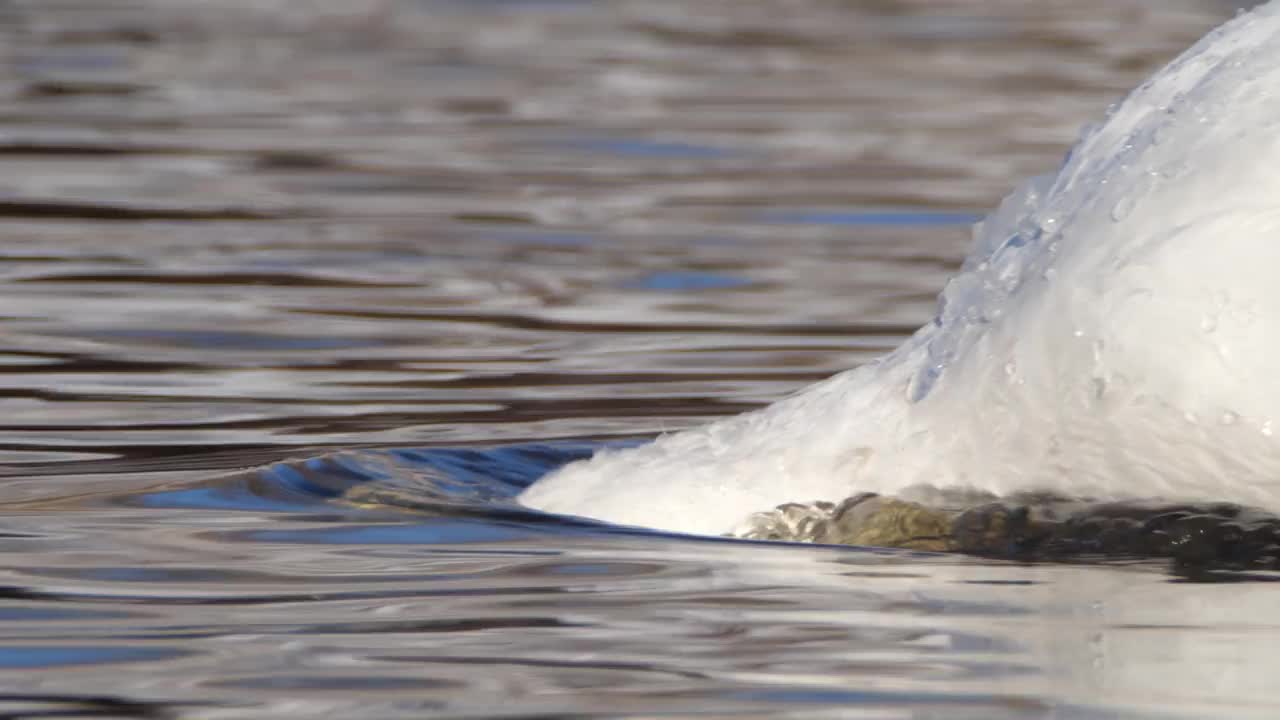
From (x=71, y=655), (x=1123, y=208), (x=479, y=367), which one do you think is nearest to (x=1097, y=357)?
(x=1123, y=208)

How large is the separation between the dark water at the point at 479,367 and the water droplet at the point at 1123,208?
0.50 m

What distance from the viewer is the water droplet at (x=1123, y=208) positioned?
157 inches

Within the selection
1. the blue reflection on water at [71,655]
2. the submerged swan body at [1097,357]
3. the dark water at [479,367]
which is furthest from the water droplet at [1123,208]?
the blue reflection on water at [71,655]

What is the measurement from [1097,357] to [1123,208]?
22 centimetres

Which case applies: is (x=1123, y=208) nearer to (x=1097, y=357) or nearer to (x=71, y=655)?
(x=1097, y=357)

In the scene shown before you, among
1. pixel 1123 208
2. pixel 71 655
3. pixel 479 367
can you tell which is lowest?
pixel 71 655

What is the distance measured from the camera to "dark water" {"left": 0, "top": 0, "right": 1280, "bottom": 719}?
3275 millimetres

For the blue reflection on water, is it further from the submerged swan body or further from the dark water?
the submerged swan body

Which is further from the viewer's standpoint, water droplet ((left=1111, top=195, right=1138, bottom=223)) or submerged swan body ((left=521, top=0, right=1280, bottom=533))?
water droplet ((left=1111, top=195, right=1138, bottom=223))

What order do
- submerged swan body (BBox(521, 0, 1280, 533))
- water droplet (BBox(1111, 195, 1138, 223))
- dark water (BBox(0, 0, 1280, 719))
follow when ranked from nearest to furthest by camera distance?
dark water (BBox(0, 0, 1280, 719)) → submerged swan body (BBox(521, 0, 1280, 533)) → water droplet (BBox(1111, 195, 1138, 223))

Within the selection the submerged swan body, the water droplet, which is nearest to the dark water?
the submerged swan body

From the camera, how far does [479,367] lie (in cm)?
668

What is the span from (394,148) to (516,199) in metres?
1.78

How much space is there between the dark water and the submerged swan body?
0.58 feet
